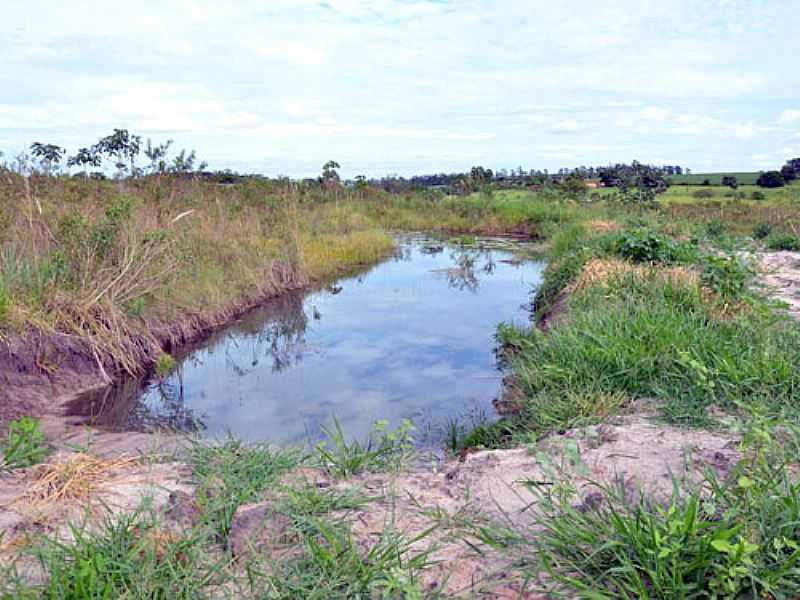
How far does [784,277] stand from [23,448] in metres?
8.87

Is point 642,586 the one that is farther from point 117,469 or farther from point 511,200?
point 511,200

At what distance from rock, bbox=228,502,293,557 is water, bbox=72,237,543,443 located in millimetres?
2351

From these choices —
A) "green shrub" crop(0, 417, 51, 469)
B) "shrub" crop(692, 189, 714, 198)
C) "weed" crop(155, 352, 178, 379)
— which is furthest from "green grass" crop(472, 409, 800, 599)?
"shrub" crop(692, 189, 714, 198)

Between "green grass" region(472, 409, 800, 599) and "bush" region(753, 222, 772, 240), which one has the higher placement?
"bush" region(753, 222, 772, 240)

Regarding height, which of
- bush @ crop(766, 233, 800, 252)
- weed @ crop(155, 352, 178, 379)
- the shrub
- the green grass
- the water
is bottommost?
the water

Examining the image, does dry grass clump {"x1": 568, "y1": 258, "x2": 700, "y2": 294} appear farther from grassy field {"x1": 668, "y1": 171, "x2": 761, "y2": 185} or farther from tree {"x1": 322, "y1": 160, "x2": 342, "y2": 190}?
grassy field {"x1": 668, "y1": 171, "x2": 761, "y2": 185}

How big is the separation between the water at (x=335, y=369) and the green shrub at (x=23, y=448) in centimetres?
183

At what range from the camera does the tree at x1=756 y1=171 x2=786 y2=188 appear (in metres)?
26.9

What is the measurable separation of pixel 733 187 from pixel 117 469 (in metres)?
28.3

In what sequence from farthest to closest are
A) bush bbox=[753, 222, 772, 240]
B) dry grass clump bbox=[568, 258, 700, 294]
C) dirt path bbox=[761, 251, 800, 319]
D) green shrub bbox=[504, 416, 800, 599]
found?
bush bbox=[753, 222, 772, 240]
dirt path bbox=[761, 251, 800, 319]
dry grass clump bbox=[568, 258, 700, 294]
green shrub bbox=[504, 416, 800, 599]

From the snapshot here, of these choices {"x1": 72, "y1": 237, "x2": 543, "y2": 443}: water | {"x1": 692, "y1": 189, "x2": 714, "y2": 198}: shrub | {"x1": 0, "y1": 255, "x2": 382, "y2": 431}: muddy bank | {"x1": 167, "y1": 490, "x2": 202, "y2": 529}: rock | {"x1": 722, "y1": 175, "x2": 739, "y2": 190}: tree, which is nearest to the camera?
{"x1": 167, "y1": 490, "x2": 202, "y2": 529}: rock

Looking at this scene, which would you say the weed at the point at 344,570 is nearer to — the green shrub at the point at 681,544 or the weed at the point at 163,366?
Answer: the green shrub at the point at 681,544

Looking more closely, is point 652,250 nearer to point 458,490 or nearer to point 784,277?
point 784,277

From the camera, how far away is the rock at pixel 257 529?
2697 millimetres
